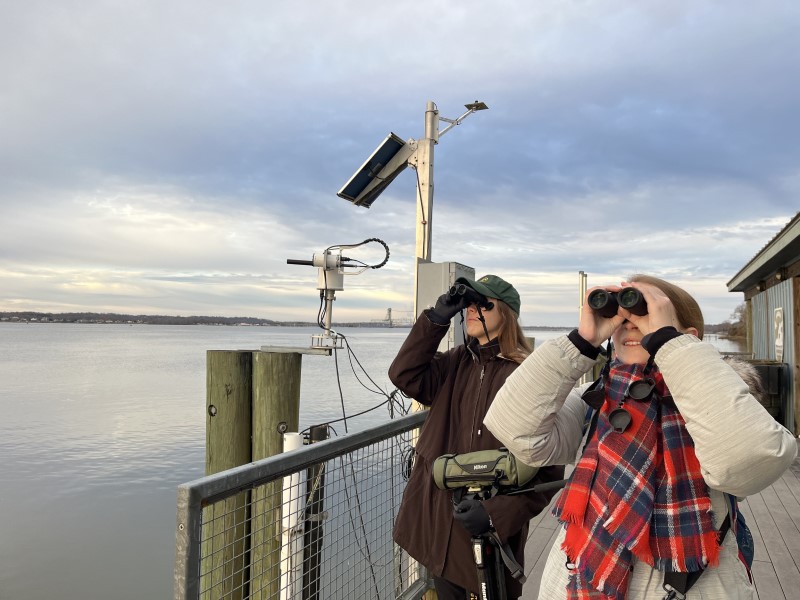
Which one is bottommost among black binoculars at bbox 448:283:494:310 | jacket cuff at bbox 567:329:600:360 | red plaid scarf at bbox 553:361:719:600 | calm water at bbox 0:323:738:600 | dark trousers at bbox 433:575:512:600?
calm water at bbox 0:323:738:600

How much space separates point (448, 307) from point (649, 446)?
2.82 feet

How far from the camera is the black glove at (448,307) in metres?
1.88

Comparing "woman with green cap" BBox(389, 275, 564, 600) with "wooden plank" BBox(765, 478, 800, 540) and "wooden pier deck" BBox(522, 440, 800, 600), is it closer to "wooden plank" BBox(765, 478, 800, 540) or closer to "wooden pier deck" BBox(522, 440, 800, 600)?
"wooden pier deck" BBox(522, 440, 800, 600)

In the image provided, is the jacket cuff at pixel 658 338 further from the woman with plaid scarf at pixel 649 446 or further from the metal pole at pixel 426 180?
the metal pole at pixel 426 180

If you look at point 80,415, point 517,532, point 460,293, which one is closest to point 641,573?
point 517,532

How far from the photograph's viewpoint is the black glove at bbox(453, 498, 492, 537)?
59.8 inches

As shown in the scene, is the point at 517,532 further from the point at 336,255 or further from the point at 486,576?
the point at 336,255

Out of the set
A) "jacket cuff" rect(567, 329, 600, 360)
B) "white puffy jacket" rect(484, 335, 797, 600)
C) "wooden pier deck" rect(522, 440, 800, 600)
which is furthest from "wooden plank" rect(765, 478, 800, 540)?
"jacket cuff" rect(567, 329, 600, 360)

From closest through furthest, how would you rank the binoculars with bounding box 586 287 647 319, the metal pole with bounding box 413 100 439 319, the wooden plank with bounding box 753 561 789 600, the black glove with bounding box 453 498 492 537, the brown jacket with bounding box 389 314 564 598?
the binoculars with bounding box 586 287 647 319, the black glove with bounding box 453 498 492 537, the brown jacket with bounding box 389 314 564 598, the wooden plank with bounding box 753 561 789 600, the metal pole with bounding box 413 100 439 319

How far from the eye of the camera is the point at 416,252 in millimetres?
4098

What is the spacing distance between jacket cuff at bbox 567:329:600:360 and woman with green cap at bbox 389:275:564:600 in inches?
24.3

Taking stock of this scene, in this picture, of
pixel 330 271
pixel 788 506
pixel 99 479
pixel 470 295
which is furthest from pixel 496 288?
pixel 99 479

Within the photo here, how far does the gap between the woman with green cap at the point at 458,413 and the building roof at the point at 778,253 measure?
5487 mm

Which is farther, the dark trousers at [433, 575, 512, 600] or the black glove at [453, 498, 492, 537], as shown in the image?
the dark trousers at [433, 575, 512, 600]
